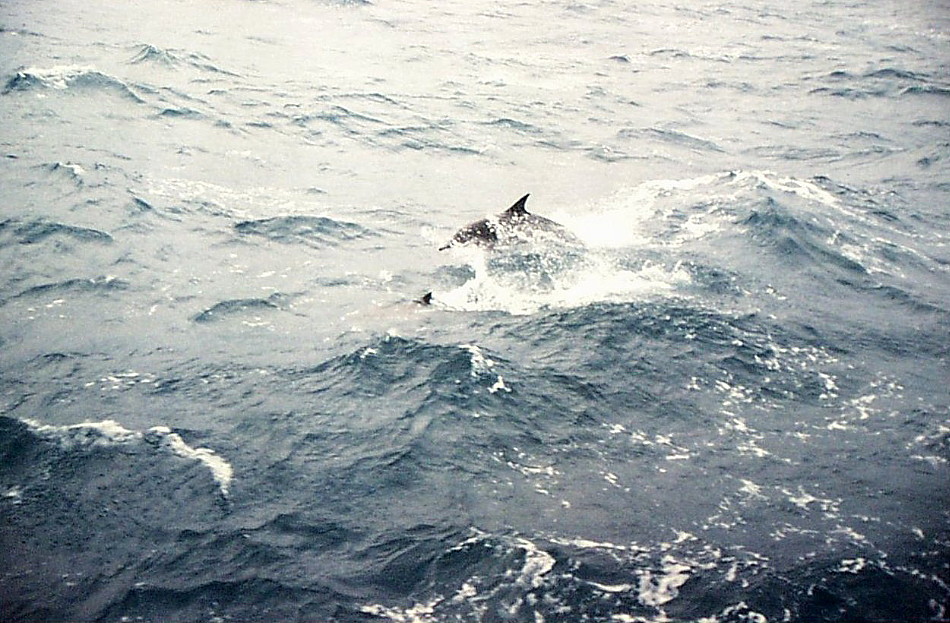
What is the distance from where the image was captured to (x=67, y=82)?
24.5 m

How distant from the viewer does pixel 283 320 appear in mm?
A: 13398

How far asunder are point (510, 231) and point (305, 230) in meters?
4.28

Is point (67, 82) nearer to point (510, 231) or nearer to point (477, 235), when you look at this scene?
point (477, 235)

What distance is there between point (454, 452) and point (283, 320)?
4.57 metres

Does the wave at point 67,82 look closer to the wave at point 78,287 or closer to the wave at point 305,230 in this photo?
the wave at point 305,230

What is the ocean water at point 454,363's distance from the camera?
829 cm

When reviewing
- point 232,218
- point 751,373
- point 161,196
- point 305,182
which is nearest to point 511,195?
point 305,182

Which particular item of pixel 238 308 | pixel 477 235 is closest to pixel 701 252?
pixel 477 235

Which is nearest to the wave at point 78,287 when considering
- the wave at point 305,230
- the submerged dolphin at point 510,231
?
the wave at point 305,230

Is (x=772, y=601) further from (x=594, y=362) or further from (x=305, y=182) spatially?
(x=305, y=182)

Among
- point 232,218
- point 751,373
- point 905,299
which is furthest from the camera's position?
point 232,218

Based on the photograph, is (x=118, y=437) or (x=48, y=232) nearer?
(x=118, y=437)

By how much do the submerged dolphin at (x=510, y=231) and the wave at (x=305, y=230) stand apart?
2.23m

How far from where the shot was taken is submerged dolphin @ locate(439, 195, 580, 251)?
1603 cm
